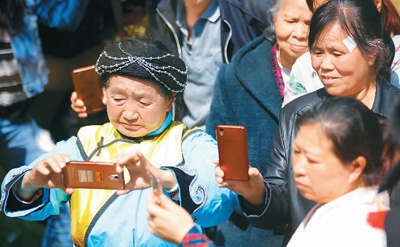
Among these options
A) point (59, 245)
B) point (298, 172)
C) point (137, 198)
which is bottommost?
point (59, 245)

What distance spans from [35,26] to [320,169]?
261 centimetres

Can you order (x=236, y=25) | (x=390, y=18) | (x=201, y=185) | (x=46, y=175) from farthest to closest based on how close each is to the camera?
1. (x=236, y=25)
2. (x=390, y=18)
3. (x=201, y=185)
4. (x=46, y=175)

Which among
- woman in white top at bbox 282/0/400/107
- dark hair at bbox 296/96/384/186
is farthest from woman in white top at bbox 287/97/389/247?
woman in white top at bbox 282/0/400/107

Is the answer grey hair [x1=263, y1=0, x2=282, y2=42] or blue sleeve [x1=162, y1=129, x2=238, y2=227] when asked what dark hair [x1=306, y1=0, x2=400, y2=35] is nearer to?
grey hair [x1=263, y1=0, x2=282, y2=42]

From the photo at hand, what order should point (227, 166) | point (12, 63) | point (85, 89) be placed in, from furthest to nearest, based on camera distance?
point (12, 63) → point (85, 89) → point (227, 166)

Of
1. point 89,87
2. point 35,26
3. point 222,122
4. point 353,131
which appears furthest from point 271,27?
point 353,131

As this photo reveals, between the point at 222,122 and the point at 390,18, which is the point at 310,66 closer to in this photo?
the point at 390,18

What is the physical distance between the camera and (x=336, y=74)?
3650 millimetres

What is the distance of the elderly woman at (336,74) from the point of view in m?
3.59

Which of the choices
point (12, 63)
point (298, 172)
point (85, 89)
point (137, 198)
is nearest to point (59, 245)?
point (12, 63)

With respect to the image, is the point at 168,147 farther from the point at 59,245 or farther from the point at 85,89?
the point at 59,245

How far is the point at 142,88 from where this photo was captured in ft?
11.9

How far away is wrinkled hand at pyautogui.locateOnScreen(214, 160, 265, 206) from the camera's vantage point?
11.1ft

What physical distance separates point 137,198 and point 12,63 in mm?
1846
